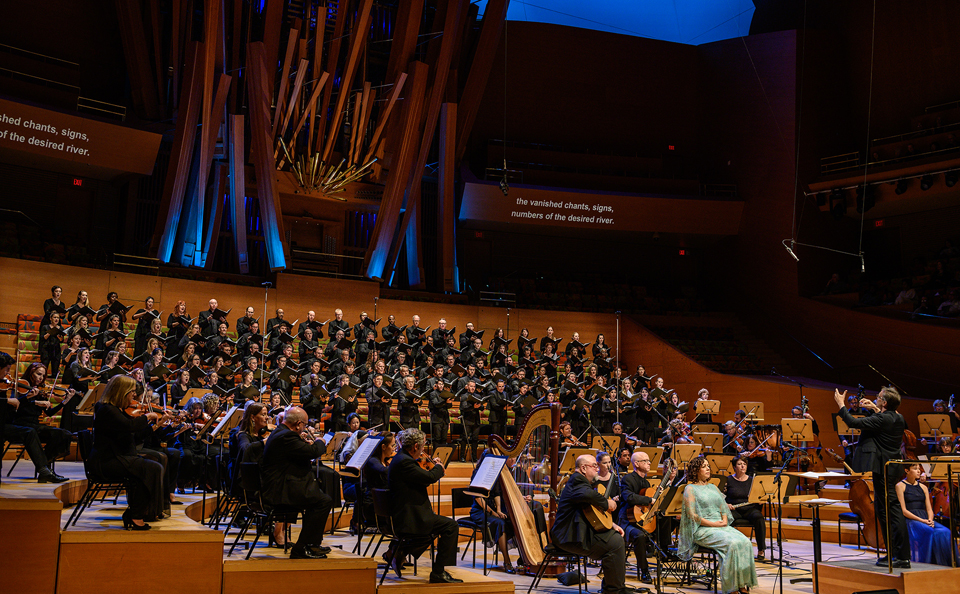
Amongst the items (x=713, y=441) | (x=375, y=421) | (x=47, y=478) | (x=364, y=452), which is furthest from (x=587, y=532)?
(x=375, y=421)

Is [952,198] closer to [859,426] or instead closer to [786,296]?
[786,296]

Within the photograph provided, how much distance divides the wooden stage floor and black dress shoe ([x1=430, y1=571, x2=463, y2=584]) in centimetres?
6

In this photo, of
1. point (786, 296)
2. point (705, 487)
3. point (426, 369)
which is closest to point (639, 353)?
point (786, 296)

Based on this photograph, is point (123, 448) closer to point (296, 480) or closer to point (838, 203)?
point (296, 480)

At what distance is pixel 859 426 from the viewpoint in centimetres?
580

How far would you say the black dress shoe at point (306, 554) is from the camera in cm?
497

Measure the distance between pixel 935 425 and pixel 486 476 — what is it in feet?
26.8

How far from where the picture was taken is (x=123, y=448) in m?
4.90

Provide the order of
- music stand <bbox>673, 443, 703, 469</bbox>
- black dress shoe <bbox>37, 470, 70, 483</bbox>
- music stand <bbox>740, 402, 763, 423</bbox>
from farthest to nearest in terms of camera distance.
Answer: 1. music stand <bbox>740, 402, 763, 423</bbox>
2. music stand <bbox>673, 443, 703, 469</bbox>
3. black dress shoe <bbox>37, 470, 70, 483</bbox>

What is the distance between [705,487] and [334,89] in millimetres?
12882

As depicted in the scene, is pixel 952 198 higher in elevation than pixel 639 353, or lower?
higher

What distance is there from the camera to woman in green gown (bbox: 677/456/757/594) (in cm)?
596

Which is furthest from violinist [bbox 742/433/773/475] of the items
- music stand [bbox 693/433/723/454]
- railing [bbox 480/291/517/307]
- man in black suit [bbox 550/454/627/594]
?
railing [bbox 480/291/517/307]

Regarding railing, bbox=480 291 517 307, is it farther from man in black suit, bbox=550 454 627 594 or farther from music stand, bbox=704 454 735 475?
man in black suit, bbox=550 454 627 594
